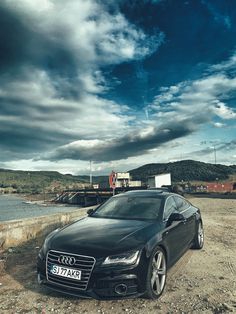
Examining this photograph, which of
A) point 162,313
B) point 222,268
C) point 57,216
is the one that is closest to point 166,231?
point 162,313

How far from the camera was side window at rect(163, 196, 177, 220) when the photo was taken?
5.09 m

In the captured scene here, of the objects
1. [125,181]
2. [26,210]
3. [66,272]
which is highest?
[125,181]

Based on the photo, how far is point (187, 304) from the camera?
385 cm

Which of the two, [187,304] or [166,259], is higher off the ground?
[166,259]

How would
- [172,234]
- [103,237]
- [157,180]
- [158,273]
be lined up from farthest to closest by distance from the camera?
[157,180]
[172,234]
[158,273]
[103,237]

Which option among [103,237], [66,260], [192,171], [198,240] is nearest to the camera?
[66,260]

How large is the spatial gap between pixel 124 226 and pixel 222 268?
2.32 m

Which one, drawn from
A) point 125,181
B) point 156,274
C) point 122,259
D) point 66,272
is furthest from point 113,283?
point 125,181

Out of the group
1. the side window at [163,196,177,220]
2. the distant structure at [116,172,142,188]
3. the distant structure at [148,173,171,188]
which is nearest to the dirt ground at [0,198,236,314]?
the side window at [163,196,177,220]

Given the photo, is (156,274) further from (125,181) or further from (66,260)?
(125,181)

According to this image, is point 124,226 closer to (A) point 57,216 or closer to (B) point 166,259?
(B) point 166,259

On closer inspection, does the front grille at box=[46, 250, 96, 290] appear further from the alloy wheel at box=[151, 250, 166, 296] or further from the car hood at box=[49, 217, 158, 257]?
the alloy wheel at box=[151, 250, 166, 296]

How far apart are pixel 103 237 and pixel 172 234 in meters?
1.42

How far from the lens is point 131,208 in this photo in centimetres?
529
